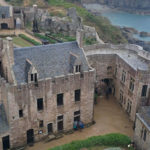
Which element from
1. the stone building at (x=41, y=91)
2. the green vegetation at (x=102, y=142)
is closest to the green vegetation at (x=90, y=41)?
the stone building at (x=41, y=91)

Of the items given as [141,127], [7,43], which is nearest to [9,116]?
[7,43]

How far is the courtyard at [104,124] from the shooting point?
35566mm

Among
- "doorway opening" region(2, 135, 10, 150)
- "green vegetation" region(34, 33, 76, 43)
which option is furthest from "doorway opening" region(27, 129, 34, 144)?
"green vegetation" region(34, 33, 76, 43)

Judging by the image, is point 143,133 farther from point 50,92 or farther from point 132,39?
point 132,39

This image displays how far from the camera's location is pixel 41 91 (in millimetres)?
33125

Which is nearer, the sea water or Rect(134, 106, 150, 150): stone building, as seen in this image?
Rect(134, 106, 150, 150): stone building

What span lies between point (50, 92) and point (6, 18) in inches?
1686

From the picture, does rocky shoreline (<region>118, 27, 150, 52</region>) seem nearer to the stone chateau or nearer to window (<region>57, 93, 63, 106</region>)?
the stone chateau

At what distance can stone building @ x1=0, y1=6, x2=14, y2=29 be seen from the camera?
69.3 metres

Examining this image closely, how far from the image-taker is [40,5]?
9788cm

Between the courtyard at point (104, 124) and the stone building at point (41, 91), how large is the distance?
1537mm

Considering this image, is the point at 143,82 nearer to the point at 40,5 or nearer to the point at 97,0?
the point at 40,5

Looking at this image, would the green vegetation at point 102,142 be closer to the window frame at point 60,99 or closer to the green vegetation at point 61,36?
the window frame at point 60,99

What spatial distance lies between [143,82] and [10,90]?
1913 cm
